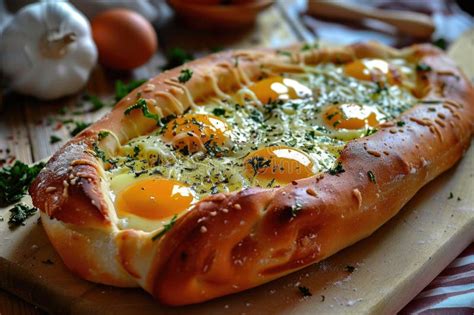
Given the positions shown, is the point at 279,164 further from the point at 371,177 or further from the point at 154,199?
the point at 154,199

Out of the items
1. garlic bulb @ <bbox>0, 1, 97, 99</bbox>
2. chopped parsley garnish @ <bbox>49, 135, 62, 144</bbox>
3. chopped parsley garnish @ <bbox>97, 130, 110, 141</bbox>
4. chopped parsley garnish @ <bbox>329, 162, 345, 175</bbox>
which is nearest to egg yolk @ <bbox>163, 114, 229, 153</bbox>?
chopped parsley garnish @ <bbox>97, 130, 110, 141</bbox>


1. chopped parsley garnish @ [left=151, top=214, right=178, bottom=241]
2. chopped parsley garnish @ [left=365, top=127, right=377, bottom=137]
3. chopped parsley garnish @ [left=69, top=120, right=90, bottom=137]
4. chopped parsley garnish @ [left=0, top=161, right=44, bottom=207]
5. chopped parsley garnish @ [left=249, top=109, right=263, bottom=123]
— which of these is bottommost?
chopped parsley garnish @ [left=69, top=120, right=90, bottom=137]

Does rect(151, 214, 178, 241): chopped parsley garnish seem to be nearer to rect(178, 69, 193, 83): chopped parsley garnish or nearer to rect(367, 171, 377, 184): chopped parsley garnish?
rect(367, 171, 377, 184): chopped parsley garnish

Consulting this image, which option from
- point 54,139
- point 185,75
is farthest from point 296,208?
point 54,139

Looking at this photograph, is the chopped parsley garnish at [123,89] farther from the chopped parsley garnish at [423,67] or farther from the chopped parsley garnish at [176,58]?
the chopped parsley garnish at [423,67]

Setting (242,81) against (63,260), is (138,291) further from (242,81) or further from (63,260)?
(242,81)

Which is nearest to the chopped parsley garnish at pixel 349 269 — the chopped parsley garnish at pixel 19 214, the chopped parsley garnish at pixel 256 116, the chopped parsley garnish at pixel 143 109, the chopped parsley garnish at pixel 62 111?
the chopped parsley garnish at pixel 256 116
